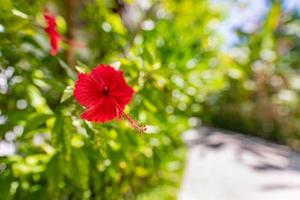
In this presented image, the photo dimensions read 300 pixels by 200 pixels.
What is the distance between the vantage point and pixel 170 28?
6.51 feet

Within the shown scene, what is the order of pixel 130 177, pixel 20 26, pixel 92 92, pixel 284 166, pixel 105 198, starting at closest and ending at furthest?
1. pixel 92 92
2. pixel 20 26
3. pixel 105 198
4. pixel 130 177
5. pixel 284 166

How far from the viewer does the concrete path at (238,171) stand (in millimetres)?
3111

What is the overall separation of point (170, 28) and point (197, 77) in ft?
1.50

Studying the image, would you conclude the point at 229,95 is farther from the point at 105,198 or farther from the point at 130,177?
the point at 105,198

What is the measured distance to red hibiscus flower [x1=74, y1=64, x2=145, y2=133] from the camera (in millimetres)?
981

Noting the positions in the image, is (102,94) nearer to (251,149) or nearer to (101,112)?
(101,112)

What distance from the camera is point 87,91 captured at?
3.26 feet

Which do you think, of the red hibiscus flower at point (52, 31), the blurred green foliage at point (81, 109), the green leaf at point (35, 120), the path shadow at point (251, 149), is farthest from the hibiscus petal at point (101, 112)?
the path shadow at point (251, 149)

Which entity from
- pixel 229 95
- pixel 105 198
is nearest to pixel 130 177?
pixel 105 198

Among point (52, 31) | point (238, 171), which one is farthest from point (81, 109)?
point (238, 171)

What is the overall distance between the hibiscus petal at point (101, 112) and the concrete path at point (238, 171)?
1.94m

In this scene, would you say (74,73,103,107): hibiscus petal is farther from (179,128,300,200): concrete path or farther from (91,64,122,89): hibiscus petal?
(179,128,300,200): concrete path

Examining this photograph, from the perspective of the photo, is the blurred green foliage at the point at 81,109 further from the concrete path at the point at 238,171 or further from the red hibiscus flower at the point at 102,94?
the concrete path at the point at 238,171

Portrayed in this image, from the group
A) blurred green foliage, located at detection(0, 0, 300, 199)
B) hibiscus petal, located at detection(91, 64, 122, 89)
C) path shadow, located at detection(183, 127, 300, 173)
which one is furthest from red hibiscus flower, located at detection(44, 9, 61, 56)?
path shadow, located at detection(183, 127, 300, 173)
